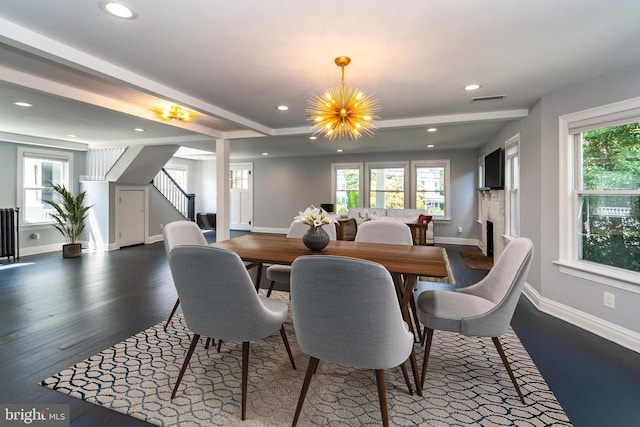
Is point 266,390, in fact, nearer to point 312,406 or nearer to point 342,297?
point 312,406

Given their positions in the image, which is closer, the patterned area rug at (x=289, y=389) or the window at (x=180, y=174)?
the patterned area rug at (x=289, y=389)

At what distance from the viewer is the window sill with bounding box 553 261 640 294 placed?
266cm

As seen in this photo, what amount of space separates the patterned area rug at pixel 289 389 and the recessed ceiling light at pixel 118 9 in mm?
2318

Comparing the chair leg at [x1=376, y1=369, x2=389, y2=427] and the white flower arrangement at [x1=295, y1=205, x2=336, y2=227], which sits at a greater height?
the white flower arrangement at [x1=295, y1=205, x2=336, y2=227]

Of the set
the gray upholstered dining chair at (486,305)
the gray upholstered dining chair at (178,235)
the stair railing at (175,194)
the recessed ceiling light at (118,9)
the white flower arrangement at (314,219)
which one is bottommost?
the gray upholstered dining chair at (486,305)

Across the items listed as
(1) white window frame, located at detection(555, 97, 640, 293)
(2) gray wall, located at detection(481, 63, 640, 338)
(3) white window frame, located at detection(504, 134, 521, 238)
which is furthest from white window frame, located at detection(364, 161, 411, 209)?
(1) white window frame, located at detection(555, 97, 640, 293)

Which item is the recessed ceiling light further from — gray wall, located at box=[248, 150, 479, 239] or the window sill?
gray wall, located at box=[248, 150, 479, 239]

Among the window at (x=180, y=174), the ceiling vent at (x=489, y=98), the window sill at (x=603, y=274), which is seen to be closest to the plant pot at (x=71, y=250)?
the window at (x=180, y=174)

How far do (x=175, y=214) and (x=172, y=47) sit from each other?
7.02m

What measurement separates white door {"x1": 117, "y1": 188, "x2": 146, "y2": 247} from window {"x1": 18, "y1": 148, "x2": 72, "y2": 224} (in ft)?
3.90

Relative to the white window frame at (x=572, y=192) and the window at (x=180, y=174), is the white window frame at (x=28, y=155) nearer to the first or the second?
the window at (x=180, y=174)

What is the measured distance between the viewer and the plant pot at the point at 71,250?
6059 mm

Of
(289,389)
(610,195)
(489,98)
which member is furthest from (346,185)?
(289,389)

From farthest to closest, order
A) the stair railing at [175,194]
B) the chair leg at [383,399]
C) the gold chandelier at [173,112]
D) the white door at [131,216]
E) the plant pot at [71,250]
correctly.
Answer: the stair railing at [175,194] < the white door at [131,216] < the plant pot at [71,250] < the gold chandelier at [173,112] < the chair leg at [383,399]
